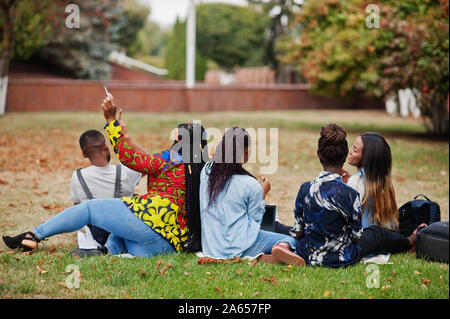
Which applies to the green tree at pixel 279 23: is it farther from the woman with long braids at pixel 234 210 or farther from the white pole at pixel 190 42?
the woman with long braids at pixel 234 210

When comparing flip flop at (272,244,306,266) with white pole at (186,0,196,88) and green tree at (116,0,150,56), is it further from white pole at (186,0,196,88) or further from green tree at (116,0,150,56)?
green tree at (116,0,150,56)

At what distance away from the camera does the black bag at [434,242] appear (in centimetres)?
457

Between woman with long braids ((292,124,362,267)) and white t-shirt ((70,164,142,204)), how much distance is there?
1.66 m

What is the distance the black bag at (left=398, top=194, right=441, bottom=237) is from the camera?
5.26m

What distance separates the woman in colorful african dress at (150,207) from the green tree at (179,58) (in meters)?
39.3

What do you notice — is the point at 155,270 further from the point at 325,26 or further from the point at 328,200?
the point at 325,26

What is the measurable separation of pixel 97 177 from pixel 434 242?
293cm

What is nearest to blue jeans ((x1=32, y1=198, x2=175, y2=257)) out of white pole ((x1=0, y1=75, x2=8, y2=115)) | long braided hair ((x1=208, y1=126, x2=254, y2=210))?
long braided hair ((x1=208, y1=126, x2=254, y2=210))

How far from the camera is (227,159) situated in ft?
14.6

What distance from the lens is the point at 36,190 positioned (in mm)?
7926

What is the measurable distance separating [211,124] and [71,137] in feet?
18.2

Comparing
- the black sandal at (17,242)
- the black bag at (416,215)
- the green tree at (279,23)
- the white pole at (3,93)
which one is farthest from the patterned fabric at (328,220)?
the green tree at (279,23)

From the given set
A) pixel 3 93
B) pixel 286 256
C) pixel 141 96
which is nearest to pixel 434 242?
pixel 286 256
